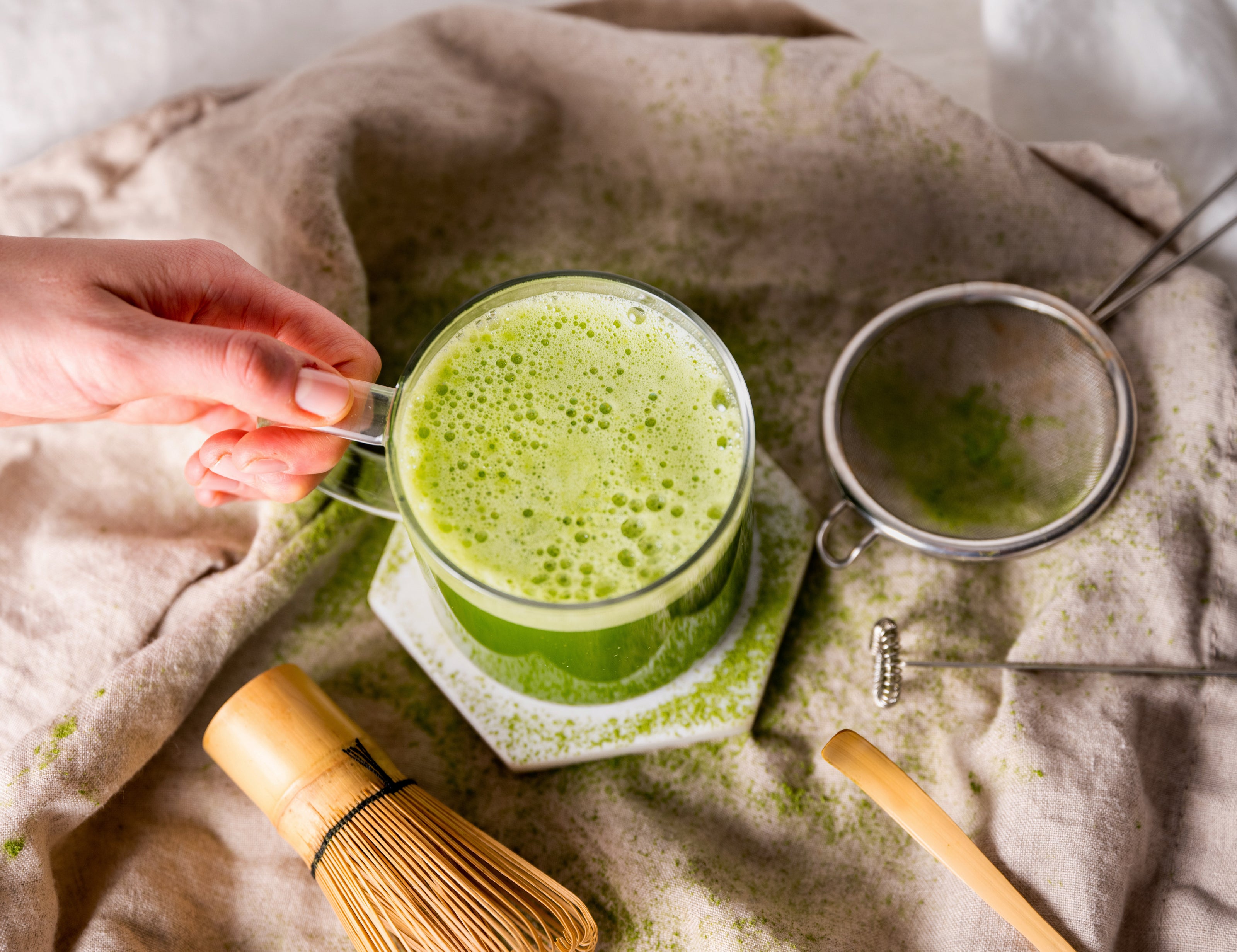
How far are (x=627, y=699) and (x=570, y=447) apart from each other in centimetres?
37

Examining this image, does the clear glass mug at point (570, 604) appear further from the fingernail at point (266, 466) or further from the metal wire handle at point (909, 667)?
the metal wire handle at point (909, 667)

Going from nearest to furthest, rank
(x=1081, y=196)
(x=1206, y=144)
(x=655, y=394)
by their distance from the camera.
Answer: (x=655, y=394)
(x=1081, y=196)
(x=1206, y=144)

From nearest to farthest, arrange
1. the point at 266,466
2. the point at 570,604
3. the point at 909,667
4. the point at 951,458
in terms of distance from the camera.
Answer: the point at 570,604
the point at 266,466
the point at 909,667
the point at 951,458

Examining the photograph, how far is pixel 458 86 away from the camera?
144cm

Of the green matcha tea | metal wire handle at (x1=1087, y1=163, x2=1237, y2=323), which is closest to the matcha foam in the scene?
the green matcha tea

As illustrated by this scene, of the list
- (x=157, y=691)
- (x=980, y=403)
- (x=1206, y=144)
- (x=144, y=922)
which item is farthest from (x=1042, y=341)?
(x=144, y=922)

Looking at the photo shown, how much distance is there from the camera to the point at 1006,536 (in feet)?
4.27

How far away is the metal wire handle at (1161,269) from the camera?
4.11ft

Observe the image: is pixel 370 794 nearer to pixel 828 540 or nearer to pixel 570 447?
pixel 570 447

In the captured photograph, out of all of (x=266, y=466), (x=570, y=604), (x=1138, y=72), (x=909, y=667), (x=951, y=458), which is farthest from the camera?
(x=1138, y=72)

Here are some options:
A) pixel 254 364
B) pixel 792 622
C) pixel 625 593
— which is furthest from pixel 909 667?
pixel 254 364

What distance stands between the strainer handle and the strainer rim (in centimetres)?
2

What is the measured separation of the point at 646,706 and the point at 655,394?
1.35 ft

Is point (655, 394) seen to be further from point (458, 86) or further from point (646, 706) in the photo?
point (458, 86)
